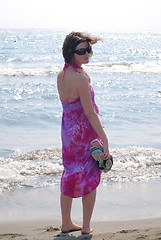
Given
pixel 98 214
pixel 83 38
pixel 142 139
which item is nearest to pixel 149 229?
pixel 98 214

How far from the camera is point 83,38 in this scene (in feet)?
11.5

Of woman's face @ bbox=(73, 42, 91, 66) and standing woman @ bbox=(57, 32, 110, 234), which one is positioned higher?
woman's face @ bbox=(73, 42, 91, 66)

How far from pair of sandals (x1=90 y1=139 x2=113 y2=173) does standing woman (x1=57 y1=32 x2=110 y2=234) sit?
33 millimetres

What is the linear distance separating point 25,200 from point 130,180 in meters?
1.45

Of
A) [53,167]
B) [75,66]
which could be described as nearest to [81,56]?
[75,66]

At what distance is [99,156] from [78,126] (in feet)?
0.96

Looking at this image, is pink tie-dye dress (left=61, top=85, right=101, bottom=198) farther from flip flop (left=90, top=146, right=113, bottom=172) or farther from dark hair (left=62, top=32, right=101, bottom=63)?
dark hair (left=62, top=32, right=101, bottom=63)

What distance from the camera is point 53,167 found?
6.36 meters

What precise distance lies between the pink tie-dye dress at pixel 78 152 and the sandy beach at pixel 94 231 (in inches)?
15.6

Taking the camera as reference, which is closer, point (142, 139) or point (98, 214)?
point (98, 214)

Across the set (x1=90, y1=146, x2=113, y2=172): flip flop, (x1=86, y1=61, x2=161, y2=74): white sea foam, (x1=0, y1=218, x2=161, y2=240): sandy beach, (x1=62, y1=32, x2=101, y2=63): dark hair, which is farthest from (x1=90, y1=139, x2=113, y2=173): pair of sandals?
(x1=86, y1=61, x2=161, y2=74): white sea foam

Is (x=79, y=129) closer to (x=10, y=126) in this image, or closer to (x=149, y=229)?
(x=149, y=229)

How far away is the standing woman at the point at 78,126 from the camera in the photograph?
11.4 feet

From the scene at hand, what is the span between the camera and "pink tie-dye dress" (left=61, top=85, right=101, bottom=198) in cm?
355
